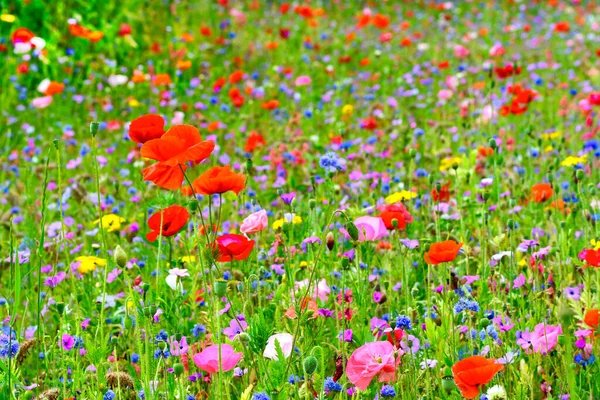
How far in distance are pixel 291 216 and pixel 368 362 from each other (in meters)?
0.80

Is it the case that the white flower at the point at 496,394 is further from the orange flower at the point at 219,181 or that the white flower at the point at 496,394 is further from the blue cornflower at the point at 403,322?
the orange flower at the point at 219,181

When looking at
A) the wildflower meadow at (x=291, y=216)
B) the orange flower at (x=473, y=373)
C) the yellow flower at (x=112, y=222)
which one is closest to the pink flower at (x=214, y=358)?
the wildflower meadow at (x=291, y=216)

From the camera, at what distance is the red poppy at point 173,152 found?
1545mm

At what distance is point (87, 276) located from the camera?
2412 millimetres

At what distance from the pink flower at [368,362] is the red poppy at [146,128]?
2.07ft

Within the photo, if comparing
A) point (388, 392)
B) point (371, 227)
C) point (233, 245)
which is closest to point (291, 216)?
point (371, 227)

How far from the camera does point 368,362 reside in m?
1.55

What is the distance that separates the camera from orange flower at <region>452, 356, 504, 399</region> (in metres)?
1.37

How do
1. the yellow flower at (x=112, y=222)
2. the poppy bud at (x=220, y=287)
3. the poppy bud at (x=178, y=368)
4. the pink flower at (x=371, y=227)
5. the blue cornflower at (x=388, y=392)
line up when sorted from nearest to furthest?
the poppy bud at (x=220, y=287)
the poppy bud at (x=178, y=368)
the blue cornflower at (x=388, y=392)
the pink flower at (x=371, y=227)
the yellow flower at (x=112, y=222)

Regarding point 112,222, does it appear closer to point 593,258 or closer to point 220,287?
point 220,287

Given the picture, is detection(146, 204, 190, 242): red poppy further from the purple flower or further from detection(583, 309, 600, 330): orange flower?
detection(583, 309, 600, 330): orange flower

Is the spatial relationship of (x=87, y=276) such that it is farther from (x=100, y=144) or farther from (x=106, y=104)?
(x=106, y=104)

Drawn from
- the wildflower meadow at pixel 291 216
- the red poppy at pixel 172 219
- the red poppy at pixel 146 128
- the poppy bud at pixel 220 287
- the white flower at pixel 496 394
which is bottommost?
the wildflower meadow at pixel 291 216

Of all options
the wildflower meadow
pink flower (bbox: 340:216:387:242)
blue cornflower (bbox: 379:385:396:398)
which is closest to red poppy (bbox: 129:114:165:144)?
the wildflower meadow
